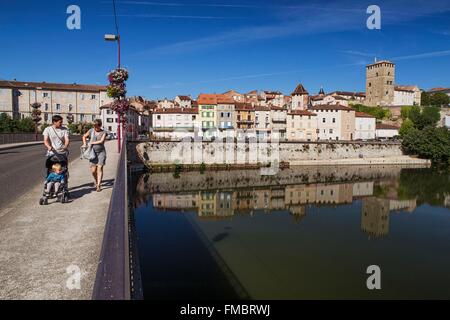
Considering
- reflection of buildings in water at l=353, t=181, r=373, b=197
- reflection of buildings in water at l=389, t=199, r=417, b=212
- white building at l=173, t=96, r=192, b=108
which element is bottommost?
reflection of buildings in water at l=389, t=199, r=417, b=212

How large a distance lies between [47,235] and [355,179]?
4496cm

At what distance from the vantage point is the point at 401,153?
206 ft

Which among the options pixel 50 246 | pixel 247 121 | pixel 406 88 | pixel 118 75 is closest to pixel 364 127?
pixel 247 121

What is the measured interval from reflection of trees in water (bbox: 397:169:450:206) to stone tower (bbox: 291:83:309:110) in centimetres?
2903

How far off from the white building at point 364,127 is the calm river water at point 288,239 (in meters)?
35.3

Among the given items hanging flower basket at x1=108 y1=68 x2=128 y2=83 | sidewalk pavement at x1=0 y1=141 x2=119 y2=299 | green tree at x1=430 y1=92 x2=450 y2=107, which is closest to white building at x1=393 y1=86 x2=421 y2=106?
green tree at x1=430 y1=92 x2=450 y2=107

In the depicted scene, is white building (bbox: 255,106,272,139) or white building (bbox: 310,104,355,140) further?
white building (bbox: 310,104,355,140)

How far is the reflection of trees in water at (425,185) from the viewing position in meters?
33.2

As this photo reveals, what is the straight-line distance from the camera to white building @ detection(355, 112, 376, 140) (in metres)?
73.3

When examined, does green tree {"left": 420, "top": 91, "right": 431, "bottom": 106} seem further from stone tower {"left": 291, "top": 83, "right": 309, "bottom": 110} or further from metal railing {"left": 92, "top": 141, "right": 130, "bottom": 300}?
metal railing {"left": 92, "top": 141, "right": 130, "bottom": 300}

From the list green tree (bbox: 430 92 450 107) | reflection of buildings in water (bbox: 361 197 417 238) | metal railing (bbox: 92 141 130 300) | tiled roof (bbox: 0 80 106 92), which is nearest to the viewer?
metal railing (bbox: 92 141 130 300)

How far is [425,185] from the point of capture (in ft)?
132

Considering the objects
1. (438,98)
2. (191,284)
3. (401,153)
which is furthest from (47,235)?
(438,98)

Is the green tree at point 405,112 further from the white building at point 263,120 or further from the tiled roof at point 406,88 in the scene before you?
the white building at point 263,120
